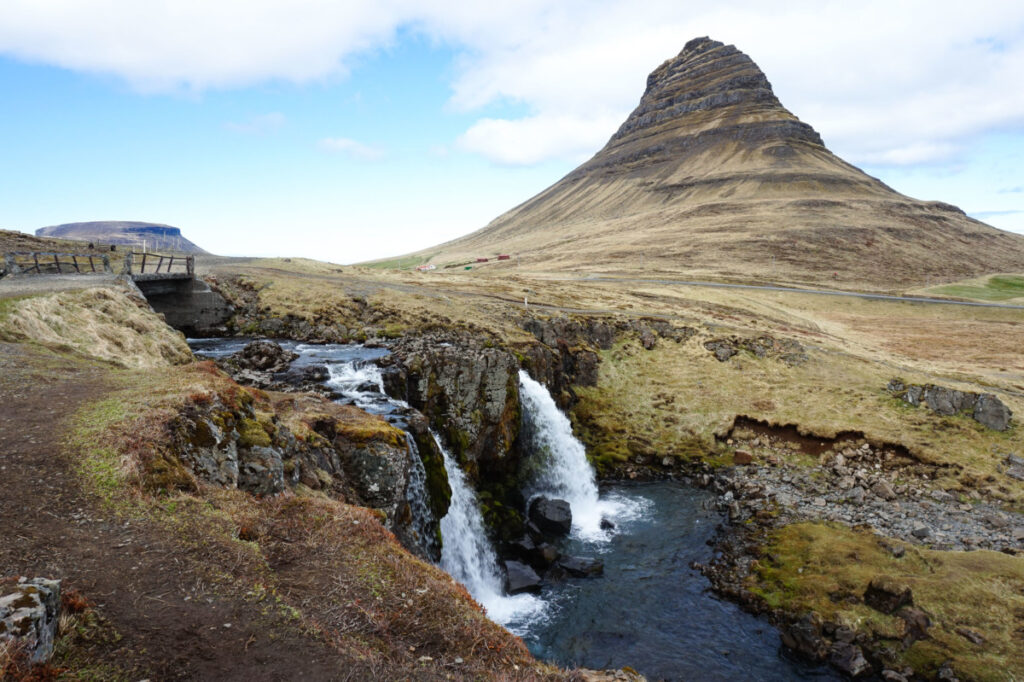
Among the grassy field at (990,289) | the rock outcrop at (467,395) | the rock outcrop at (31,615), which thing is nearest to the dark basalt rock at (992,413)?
the rock outcrop at (467,395)

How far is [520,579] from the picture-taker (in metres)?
24.8

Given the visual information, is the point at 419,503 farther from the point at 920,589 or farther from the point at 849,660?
the point at 920,589

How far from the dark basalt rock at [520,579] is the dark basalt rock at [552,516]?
152 inches

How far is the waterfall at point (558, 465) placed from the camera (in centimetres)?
3259

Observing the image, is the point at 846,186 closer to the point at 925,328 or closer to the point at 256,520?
the point at 925,328

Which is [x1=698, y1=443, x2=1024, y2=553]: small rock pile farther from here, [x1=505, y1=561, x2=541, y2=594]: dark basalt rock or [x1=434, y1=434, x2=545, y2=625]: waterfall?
[x1=434, y1=434, x2=545, y2=625]: waterfall

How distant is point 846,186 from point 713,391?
662 ft

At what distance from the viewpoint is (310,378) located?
28453 mm

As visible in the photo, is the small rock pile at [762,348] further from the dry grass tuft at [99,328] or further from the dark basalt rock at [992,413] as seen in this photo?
the dry grass tuft at [99,328]

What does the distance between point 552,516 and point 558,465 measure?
5.96m

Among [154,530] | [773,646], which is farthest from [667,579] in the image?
[154,530]

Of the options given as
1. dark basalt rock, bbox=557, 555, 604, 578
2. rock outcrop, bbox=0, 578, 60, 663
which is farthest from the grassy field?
rock outcrop, bbox=0, 578, 60, 663

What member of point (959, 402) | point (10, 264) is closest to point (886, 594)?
point (959, 402)

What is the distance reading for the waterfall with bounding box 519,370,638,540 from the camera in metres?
32.6
